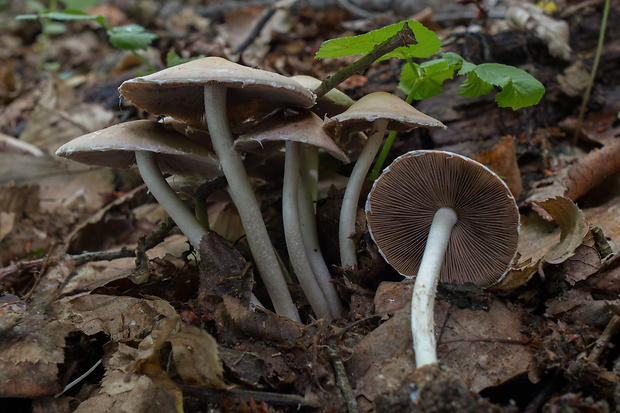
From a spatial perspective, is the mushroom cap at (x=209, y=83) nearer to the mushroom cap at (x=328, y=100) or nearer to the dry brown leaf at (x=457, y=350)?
the mushroom cap at (x=328, y=100)

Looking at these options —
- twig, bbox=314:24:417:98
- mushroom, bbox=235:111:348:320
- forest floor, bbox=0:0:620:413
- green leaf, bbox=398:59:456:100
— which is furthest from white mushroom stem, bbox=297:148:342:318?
green leaf, bbox=398:59:456:100

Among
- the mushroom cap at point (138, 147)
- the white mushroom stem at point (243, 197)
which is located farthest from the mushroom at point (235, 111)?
the mushroom cap at point (138, 147)

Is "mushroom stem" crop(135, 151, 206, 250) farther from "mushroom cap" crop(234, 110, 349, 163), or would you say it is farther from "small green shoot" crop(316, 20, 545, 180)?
"small green shoot" crop(316, 20, 545, 180)

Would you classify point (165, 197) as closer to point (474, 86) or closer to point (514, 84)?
point (474, 86)

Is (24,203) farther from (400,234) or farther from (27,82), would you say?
(27,82)

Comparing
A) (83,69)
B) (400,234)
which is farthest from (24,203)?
(83,69)

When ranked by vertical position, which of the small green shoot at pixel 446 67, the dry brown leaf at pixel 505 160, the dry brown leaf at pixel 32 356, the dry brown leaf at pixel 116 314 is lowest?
the dry brown leaf at pixel 116 314
